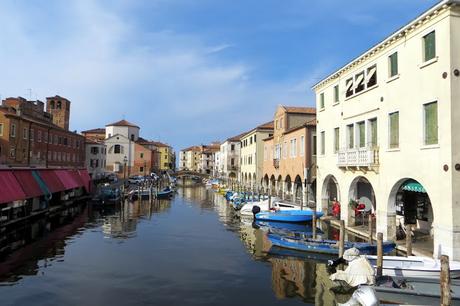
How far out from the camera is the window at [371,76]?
74.3 feet

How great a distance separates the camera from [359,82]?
24500 mm

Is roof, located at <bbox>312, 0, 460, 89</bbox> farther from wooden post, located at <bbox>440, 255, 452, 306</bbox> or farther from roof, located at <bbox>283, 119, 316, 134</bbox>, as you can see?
wooden post, located at <bbox>440, 255, 452, 306</bbox>

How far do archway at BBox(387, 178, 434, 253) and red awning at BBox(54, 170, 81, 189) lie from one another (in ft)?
103

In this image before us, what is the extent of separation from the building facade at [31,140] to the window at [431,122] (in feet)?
121

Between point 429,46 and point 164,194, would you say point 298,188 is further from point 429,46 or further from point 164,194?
point 429,46

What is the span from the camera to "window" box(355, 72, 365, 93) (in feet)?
79.5

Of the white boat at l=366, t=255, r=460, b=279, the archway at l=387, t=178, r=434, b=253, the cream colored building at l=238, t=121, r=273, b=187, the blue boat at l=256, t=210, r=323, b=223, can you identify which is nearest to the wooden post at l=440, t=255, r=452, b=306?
the white boat at l=366, t=255, r=460, b=279

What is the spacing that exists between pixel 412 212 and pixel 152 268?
603 inches

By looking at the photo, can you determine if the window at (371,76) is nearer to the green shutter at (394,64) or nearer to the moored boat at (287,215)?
the green shutter at (394,64)

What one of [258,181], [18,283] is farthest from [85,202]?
[18,283]

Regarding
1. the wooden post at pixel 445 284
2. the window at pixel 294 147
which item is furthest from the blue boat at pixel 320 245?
the window at pixel 294 147

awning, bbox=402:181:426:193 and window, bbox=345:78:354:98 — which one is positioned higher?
window, bbox=345:78:354:98

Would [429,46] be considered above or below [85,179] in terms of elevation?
above

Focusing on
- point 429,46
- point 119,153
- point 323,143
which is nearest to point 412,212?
point 323,143
